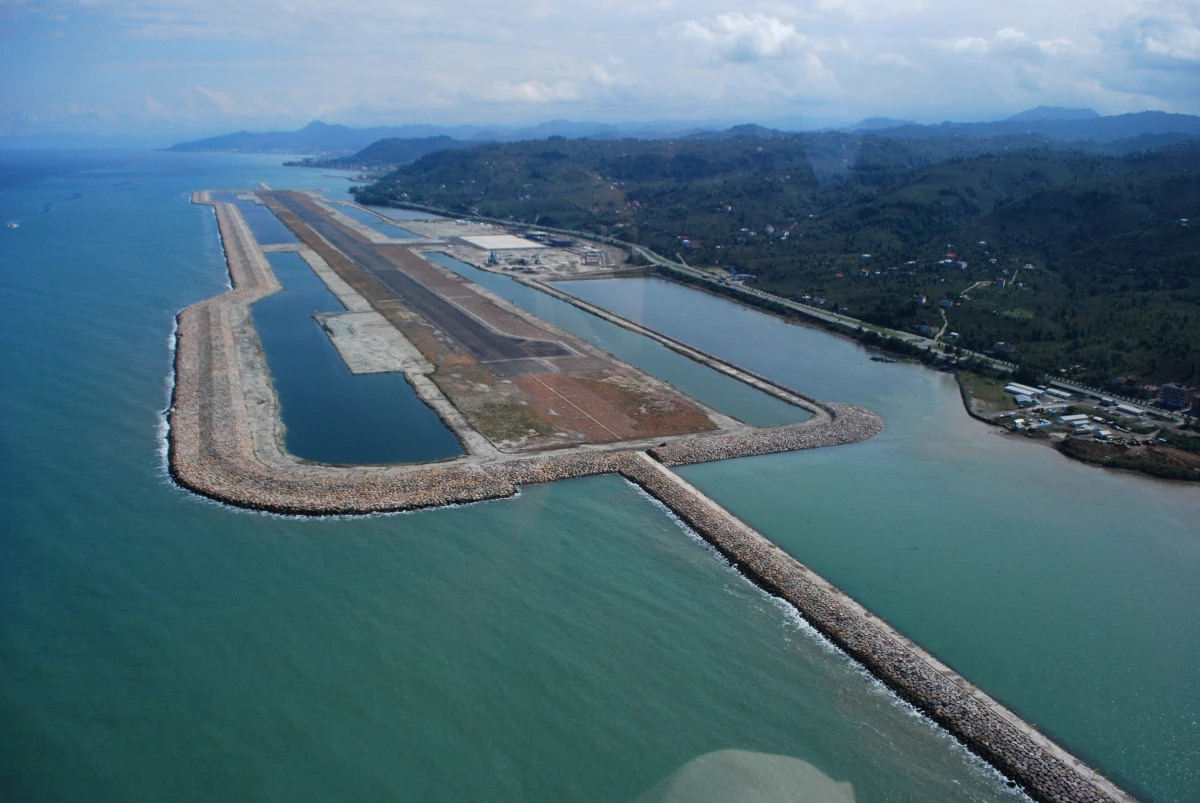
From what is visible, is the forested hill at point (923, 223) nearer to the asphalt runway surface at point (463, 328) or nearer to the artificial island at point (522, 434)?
the artificial island at point (522, 434)

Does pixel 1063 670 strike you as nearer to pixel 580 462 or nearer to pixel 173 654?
pixel 580 462

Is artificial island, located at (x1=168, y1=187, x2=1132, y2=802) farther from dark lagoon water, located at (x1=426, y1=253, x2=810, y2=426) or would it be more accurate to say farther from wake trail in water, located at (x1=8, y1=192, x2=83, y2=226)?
wake trail in water, located at (x1=8, y1=192, x2=83, y2=226)

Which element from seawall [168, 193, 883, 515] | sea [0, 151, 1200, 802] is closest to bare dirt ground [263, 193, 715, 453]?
seawall [168, 193, 883, 515]

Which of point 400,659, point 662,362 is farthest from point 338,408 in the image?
point 662,362

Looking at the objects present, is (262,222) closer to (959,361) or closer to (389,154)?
(959,361)

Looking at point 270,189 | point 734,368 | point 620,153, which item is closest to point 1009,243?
point 734,368

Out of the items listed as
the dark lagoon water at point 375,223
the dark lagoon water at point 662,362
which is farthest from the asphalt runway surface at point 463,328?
the dark lagoon water at point 375,223
